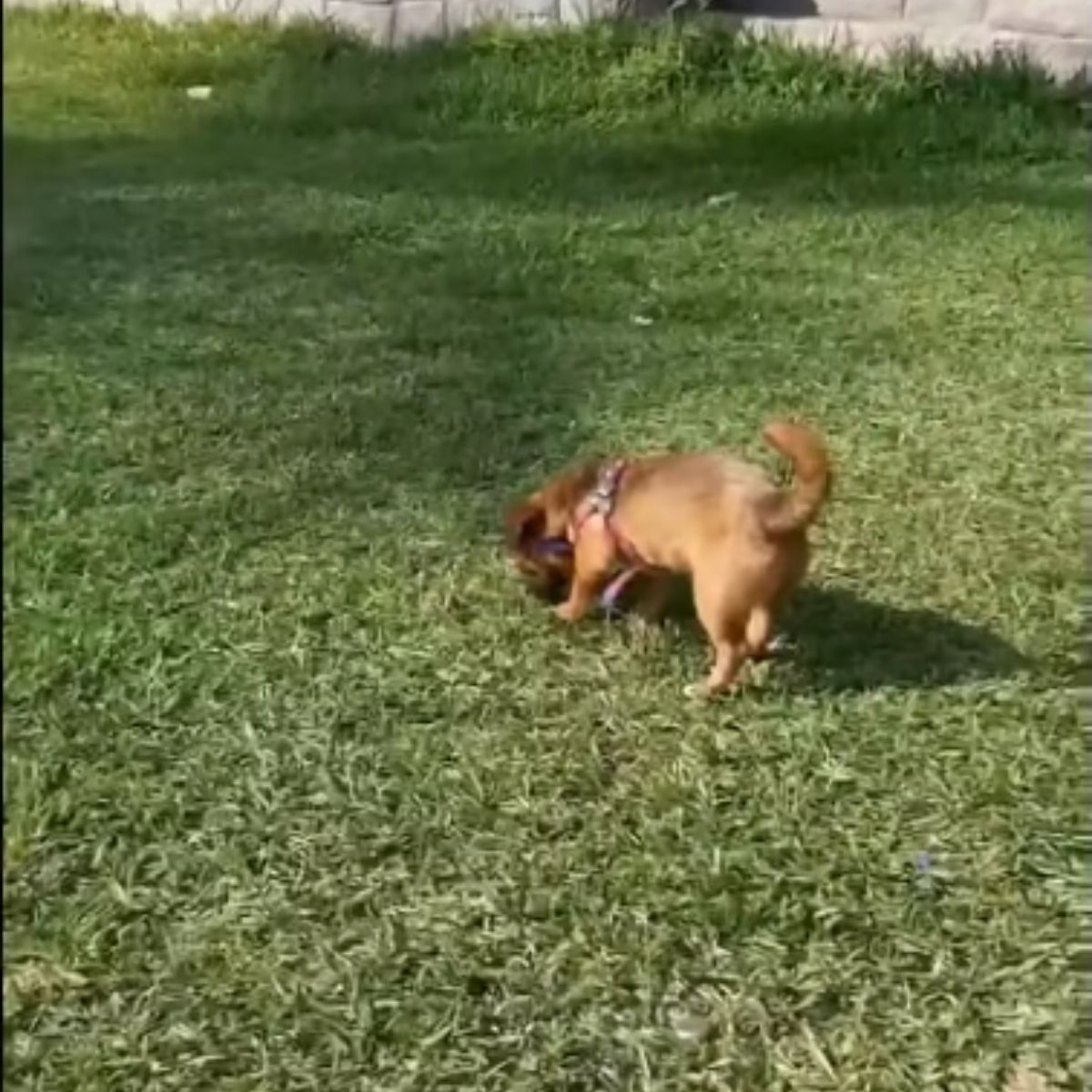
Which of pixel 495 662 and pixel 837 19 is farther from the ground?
pixel 837 19

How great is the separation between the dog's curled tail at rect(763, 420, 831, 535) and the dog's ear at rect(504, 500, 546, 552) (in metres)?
0.38

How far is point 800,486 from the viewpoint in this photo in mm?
2184

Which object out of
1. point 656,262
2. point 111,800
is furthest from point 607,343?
point 111,800

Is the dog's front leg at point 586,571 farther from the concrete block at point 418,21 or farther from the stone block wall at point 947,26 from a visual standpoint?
the concrete block at point 418,21

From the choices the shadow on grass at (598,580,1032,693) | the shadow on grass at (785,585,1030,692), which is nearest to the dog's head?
the shadow on grass at (598,580,1032,693)

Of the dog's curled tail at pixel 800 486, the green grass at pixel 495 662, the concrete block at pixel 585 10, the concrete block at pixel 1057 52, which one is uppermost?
the concrete block at pixel 585 10

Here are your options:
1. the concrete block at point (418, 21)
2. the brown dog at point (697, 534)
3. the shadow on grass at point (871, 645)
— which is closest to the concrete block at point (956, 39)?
the concrete block at point (418, 21)

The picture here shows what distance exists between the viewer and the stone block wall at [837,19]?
548cm

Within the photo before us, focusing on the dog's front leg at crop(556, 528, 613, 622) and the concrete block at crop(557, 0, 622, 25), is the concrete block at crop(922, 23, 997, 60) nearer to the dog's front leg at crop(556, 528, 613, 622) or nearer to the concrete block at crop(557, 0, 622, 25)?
the concrete block at crop(557, 0, 622, 25)

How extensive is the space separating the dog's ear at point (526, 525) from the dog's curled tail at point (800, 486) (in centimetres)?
38

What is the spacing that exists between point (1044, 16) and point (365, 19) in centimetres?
180

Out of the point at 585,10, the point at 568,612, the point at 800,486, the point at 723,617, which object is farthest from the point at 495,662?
the point at 585,10

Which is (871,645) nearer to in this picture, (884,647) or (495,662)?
(884,647)

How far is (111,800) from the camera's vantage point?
2.03 metres
